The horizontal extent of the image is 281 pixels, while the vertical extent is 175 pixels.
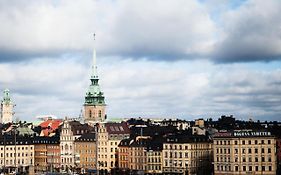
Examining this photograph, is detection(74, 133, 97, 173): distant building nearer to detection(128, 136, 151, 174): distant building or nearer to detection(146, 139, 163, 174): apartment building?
detection(128, 136, 151, 174): distant building

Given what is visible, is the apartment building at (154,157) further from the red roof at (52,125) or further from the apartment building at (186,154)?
the red roof at (52,125)

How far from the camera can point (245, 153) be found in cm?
10338

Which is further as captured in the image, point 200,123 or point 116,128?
point 200,123

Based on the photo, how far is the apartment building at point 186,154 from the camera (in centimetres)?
11450

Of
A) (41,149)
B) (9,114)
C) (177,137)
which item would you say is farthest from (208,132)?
(9,114)

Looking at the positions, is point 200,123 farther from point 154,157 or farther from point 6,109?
point 6,109

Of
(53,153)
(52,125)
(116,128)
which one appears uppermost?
(52,125)

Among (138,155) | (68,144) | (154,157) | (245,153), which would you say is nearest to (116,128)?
(68,144)

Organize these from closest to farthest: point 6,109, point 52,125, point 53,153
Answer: point 53,153 → point 52,125 → point 6,109

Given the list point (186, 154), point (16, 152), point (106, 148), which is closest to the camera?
point (186, 154)

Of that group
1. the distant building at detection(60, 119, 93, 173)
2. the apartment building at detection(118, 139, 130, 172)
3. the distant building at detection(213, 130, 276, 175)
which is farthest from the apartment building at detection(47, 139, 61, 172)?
the distant building at detection(213, 130, 276, 175)

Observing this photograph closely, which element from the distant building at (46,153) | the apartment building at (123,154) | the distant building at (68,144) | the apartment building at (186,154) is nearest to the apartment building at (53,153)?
the distant building at (46,153)

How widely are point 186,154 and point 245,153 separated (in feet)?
45.3

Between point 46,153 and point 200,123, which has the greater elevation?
point 200,123
